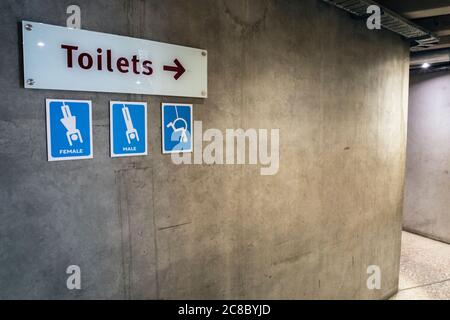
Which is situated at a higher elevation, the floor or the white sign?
the white sign

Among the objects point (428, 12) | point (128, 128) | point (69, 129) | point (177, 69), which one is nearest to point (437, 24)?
point (428, 12)

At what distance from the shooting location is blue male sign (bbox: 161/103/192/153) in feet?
5.45

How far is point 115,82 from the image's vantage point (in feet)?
4.84

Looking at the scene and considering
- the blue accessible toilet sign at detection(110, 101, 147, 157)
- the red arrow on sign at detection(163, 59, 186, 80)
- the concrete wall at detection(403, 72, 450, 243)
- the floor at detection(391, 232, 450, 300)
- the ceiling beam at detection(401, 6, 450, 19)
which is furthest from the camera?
the concrete wall at detection(403, 72, 450, 243)

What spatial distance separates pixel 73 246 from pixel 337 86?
221 centimetres

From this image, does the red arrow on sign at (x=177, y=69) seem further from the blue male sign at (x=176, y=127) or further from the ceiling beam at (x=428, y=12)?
the ceiling beam at (x=428, y=12)

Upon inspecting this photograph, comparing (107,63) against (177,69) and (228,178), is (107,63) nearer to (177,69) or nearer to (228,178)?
(177,69)

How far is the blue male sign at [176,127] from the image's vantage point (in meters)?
1.66

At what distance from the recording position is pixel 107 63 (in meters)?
1.44

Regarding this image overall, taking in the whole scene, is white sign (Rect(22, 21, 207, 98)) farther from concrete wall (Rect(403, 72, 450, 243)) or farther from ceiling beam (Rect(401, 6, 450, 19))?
concrete wall (Rect(403, 72, 450, 243))

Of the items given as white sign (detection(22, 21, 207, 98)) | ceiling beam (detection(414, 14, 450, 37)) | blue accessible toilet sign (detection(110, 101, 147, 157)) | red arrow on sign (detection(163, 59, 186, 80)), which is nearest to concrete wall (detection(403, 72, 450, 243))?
ceiling beam (detection(414, 14, 450, 37))

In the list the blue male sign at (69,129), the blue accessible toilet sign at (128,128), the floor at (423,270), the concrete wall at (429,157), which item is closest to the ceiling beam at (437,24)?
the concrete wall at (429,157)

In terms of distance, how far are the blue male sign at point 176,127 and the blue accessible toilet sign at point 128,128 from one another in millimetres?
110

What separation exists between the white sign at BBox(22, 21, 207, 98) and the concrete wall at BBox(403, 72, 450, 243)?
4514 millimetres
